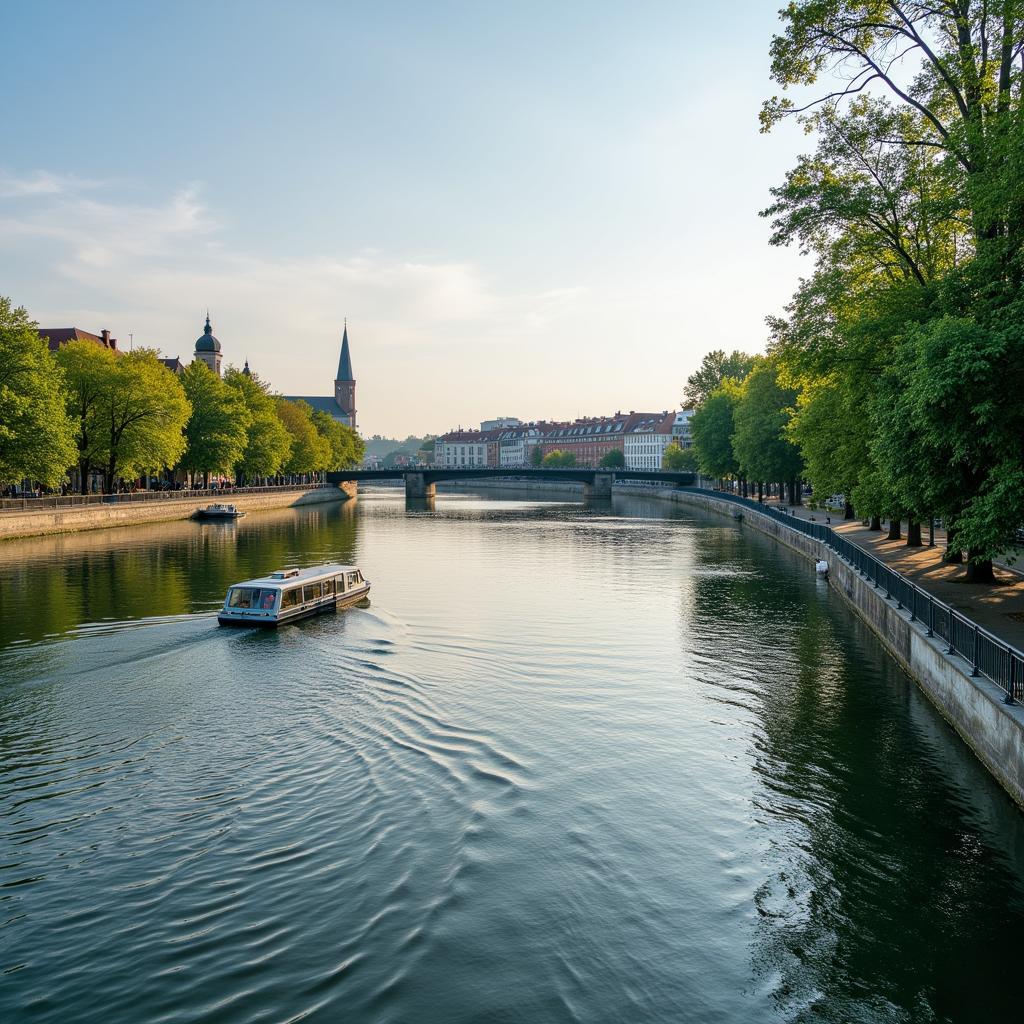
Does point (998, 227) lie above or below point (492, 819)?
above

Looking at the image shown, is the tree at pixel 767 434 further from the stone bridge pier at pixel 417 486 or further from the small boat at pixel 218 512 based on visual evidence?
the stone bridge pier at pixel 417 486

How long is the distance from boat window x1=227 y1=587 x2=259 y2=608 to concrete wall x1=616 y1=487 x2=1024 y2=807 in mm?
19056

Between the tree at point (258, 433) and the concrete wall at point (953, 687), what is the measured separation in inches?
2940

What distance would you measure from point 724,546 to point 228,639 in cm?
3772

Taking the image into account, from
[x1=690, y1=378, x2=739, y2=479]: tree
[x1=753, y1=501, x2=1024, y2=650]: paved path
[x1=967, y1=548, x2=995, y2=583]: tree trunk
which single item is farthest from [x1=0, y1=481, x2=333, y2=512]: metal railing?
[x1=967, y1=548, x2=995, y2=583]: tree trunk

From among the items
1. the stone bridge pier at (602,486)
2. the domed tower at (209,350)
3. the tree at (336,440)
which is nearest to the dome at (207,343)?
the domed tower at (209,350)

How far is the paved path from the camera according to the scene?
2019 centimetres

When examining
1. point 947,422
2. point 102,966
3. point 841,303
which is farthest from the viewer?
point 841,303

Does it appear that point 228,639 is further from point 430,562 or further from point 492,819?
point 430,562

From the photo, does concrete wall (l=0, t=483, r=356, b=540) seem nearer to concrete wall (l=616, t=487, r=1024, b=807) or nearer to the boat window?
the boat window

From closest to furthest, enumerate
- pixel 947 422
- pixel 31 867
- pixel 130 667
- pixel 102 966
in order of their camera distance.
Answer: pixel 102 966, pixel 31 867, pixel 947 422, pixel 130 667

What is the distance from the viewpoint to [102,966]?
9617 mm

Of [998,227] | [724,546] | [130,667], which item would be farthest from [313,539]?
[998,227]

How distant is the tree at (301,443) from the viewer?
115 meters
